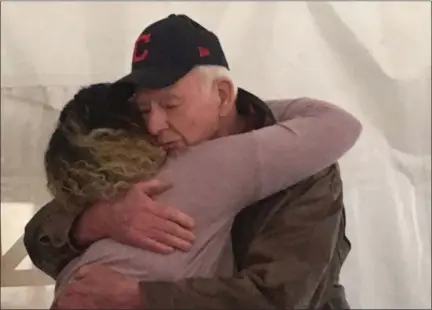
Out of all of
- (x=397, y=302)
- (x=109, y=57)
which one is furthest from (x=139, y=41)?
(x=397, y=302)

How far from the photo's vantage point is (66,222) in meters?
1.10

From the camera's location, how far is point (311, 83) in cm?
165

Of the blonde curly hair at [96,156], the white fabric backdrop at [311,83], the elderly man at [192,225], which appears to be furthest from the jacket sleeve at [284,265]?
the white fabric backdrop at [311,83]

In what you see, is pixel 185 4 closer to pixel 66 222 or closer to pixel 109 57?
pixel 109 57

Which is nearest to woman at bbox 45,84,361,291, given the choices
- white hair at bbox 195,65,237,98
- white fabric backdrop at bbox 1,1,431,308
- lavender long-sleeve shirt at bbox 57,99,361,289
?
lavender long-sleeve shirt at bbox 57,99,361,289

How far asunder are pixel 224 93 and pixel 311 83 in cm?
57

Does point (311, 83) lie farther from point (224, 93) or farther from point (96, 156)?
point (96, 156)

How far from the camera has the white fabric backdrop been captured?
1597mm

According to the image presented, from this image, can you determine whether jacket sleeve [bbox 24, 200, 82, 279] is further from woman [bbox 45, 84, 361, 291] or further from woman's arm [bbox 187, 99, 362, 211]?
woman's arm [bbox 187, 99, 362, 211]

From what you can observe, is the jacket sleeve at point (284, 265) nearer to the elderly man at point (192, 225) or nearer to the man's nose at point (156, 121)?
the elderly man at point (192, 225)

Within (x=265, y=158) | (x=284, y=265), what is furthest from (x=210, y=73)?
(x=284, y=265)

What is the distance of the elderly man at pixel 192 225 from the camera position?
3.24ft

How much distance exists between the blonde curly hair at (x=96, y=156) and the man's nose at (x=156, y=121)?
1 cm

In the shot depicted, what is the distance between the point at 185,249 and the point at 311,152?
0.21 metres
